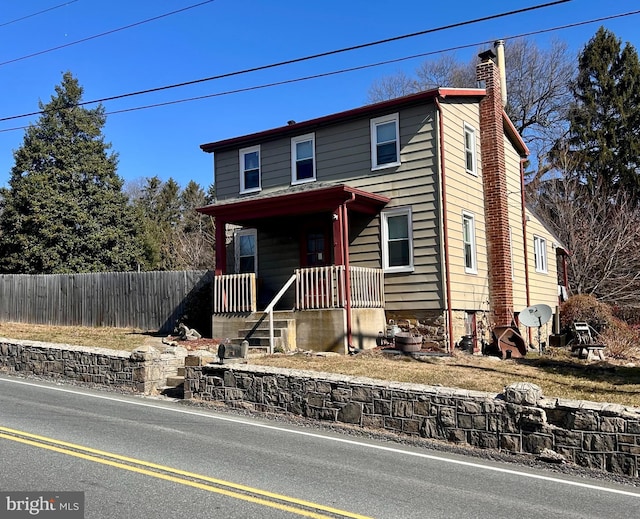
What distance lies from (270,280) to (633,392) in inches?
442

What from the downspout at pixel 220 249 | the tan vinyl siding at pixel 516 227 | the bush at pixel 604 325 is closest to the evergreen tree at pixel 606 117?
the bush at pixel 604 325

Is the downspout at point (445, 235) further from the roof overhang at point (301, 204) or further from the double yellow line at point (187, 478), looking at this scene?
the double yellow line at point (187, 478)

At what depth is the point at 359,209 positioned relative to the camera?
1558cm

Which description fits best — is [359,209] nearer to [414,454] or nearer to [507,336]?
[507,336]

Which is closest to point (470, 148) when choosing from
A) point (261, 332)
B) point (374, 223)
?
point (374, 223)

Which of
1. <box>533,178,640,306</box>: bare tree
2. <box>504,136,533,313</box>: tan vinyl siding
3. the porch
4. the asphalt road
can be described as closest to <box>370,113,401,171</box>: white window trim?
the porch

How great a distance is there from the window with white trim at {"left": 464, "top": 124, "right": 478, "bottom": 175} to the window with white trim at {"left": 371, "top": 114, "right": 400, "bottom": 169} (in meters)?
2.30

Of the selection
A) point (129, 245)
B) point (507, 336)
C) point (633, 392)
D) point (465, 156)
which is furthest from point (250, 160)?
point (129, 245)

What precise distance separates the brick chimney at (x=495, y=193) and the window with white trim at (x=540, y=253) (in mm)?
3875

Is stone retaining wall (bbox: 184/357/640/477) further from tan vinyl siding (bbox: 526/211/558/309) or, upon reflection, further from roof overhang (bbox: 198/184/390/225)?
tan vinyl siding (bbox: 526/211/558/309)

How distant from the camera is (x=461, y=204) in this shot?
53.4ft

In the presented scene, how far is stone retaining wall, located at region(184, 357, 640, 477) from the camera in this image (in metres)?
6.42

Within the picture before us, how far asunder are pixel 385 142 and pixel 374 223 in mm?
2254

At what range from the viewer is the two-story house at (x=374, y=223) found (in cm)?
1495
